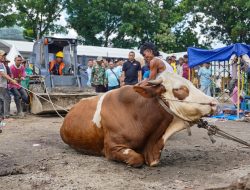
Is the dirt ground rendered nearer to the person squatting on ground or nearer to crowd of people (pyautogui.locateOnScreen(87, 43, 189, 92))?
crowd of people (pyautogui.locateOnScreen(87, 43, 189, 92))

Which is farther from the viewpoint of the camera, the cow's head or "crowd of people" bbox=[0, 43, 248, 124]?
"crowd of people" bbox=[0, 43, 248, 124]

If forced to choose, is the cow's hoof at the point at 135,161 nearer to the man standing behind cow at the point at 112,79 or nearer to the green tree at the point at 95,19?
the man standing behind cow at the point at 112,79

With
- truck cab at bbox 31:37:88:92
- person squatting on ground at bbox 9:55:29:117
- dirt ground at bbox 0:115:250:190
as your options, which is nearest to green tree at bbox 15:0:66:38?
truck cab at bbox 31:37:88:92

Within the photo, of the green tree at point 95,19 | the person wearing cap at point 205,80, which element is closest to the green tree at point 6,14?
the green tree at point 95,19

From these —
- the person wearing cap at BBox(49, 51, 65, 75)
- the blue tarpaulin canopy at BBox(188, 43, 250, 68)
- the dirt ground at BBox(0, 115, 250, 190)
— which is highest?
the blue tarpaulin canopy at BBox(188, 43, 250, 68)

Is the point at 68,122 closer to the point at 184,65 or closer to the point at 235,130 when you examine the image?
the point at 235,130

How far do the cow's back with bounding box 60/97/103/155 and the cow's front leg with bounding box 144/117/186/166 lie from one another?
0.75m

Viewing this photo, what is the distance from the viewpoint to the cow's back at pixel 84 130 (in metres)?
6.14

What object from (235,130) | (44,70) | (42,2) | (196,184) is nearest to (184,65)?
(44,70)

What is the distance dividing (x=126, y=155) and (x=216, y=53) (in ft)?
26.3

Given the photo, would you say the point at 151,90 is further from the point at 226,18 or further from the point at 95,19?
the point at 95,19

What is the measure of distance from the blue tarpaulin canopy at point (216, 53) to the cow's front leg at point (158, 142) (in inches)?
268

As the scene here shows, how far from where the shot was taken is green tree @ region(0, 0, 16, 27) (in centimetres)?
2679

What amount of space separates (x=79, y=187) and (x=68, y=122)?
2.15 metres
